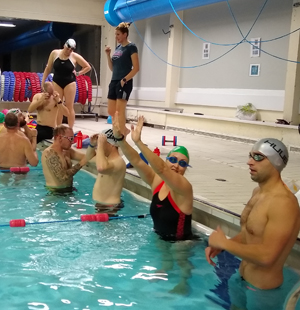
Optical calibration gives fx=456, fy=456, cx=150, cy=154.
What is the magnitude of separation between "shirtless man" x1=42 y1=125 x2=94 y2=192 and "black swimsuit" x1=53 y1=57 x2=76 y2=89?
11.2 feet

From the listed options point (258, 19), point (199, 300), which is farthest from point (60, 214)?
point (258, 19)

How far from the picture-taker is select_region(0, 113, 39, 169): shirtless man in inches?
255

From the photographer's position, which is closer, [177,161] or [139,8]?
[177,161]

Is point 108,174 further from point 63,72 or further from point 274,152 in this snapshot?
point 63,72

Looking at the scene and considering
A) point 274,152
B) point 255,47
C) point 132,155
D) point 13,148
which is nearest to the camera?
point 274,152

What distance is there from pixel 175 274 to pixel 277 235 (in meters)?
1.25

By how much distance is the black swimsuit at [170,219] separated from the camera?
3.96 m

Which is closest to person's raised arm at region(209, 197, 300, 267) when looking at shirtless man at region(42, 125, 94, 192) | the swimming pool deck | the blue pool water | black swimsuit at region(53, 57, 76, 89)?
the blue pool water

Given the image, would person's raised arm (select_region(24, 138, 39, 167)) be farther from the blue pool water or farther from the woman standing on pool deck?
the woman standing on pool deck

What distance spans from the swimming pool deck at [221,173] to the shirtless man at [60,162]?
2.87ft

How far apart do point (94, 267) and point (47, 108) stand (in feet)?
17.8

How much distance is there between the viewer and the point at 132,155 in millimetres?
3889

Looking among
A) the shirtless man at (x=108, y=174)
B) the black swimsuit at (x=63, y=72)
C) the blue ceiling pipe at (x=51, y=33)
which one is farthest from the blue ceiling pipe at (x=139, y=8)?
the shirtless man at (x=108, y=174)

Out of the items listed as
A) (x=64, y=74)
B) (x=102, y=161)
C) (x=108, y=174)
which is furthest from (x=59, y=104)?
(x=102, y=161)
